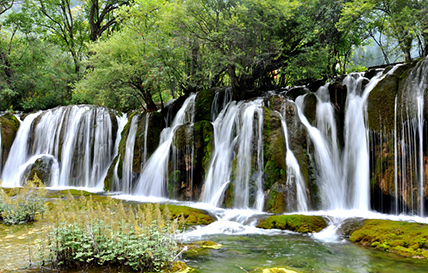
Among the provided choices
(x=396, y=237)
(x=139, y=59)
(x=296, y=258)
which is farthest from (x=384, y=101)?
(x=139, y=59)

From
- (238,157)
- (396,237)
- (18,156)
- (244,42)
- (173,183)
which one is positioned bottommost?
(396,237)

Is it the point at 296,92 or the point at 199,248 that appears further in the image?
the point at 296,92

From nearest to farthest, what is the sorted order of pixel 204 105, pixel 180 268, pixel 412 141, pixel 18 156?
pixel 180 268 < pixel 412 141 < pixel 204 105 < pixel 18 156

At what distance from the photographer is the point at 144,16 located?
16125 mm

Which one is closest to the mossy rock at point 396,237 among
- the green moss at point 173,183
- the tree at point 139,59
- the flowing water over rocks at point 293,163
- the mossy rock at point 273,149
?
the flowing water over rocks at point 293,163

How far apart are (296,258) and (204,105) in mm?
10262

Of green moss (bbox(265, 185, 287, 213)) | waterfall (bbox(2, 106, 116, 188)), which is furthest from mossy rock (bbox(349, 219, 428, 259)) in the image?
waterfall (bbox(2, 106, 116, 188))

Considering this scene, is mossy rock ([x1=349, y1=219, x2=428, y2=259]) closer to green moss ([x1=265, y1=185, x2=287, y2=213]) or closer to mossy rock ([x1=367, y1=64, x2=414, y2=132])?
green moss ([x1=265, y1=185, x2=287, y2=213])

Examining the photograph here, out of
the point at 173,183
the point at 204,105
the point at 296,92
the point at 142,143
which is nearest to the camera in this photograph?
the point at 173,183

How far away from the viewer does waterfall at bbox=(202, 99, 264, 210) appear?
10.0m

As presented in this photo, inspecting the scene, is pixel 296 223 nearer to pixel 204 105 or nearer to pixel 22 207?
pixel 22 207

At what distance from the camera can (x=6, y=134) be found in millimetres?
18578

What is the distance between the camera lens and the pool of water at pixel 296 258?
4902 mm

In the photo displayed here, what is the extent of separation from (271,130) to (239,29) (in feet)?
16.8
